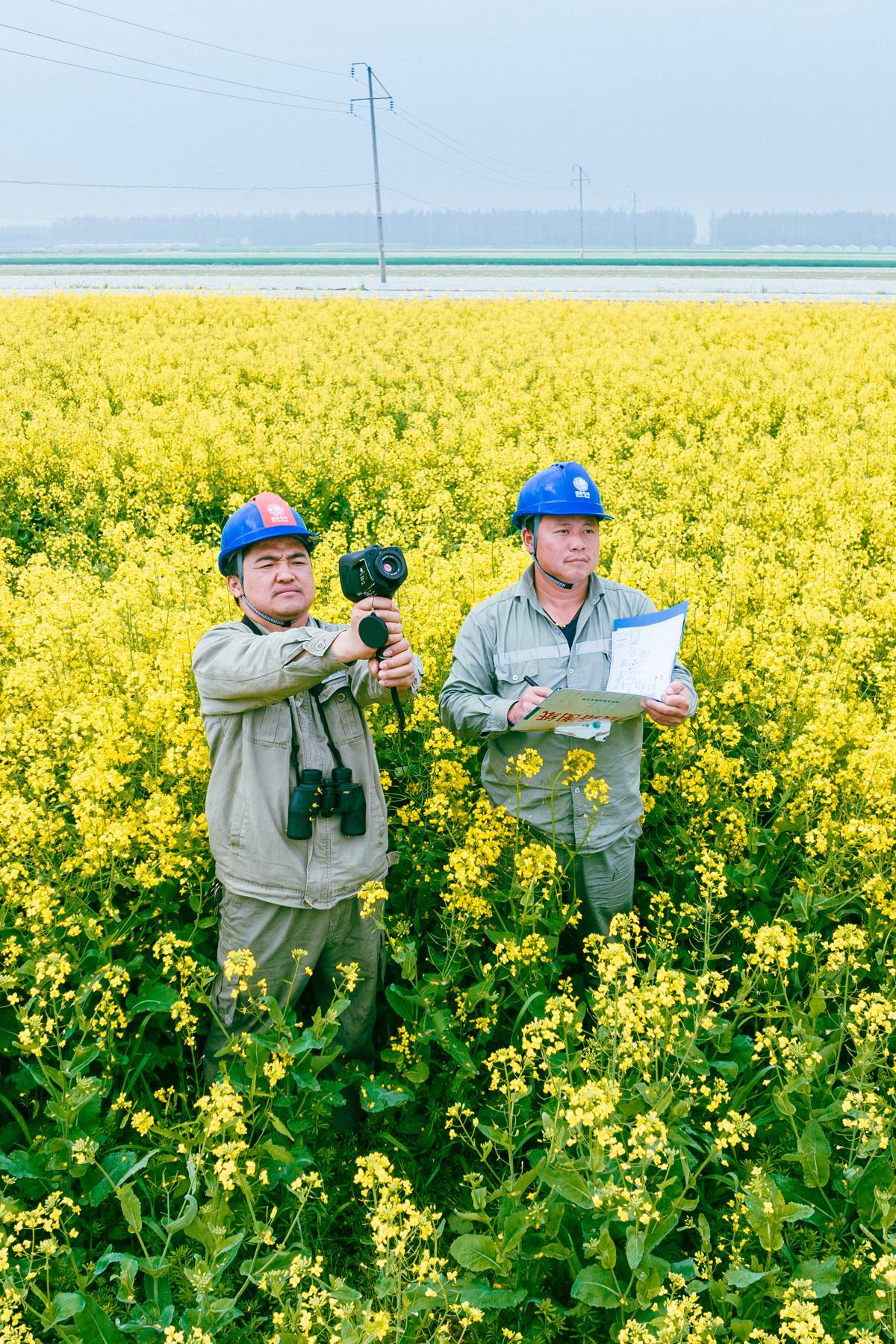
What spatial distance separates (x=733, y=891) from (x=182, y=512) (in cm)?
629

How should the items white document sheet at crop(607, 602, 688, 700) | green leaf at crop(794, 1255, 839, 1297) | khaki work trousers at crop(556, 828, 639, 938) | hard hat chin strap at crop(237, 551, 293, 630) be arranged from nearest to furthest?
1. green leaf at crop(794, 1255, 839, 1297)
2. hard hat chin strap at crop(237, 551, 293, 630)
3. white document sheet at crop(607, 602, 688, 700)
4. khaki work trousers at crop(556, 828, 639, 938)

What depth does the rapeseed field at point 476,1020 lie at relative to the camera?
2.69 metres

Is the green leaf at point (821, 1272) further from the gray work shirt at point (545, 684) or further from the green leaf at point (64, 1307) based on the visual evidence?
the green leaf at point (64, 1307)

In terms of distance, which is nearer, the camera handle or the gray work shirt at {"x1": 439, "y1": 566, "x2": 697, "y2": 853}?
the camera handle

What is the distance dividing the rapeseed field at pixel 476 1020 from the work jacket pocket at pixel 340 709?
693mm

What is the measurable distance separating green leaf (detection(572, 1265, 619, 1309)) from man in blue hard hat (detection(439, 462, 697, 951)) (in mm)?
1488

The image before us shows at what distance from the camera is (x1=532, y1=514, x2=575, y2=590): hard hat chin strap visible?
3.99m

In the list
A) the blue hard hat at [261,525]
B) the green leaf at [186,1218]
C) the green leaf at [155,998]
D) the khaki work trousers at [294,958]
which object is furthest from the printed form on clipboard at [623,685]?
the green leaf at [186,1218]

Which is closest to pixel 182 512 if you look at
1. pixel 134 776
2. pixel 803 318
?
pixel 134 776

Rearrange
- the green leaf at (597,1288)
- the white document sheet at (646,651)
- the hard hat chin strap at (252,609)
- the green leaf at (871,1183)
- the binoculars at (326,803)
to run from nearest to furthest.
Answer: the green leaf at (597,1288)
the green leaf at (871,1183)
the binoculars at (326,803)
the hard hat chin strap at (252,609)
the white document sheet at (646,651)

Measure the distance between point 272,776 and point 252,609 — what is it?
2.09ft

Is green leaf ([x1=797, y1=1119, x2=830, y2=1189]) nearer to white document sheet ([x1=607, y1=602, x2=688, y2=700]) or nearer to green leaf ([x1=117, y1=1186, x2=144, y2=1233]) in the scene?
white document sheet ([x1=607, y1=602, x2=688, y2=700])

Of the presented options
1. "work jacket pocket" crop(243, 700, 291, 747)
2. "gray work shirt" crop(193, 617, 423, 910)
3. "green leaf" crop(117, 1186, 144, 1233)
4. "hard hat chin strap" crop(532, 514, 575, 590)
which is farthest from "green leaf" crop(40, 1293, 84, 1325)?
"hard hat chin strap" crop(532, 514, 575, 590)

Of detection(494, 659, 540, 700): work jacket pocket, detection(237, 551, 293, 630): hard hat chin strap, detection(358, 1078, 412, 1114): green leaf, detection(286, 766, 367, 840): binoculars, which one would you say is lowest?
detection(358, 1078, 412, 1114): green leaf
